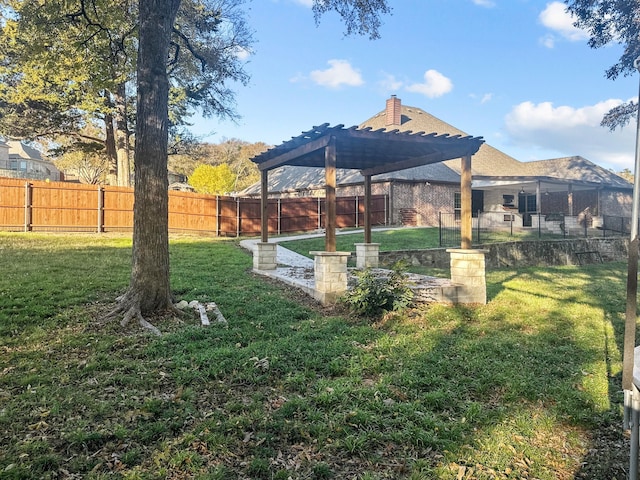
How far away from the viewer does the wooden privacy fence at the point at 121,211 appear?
1499 centimetres

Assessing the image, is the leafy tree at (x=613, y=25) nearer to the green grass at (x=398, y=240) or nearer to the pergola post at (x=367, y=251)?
the green grass at (x=398, y=240)

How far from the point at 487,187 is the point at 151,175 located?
20.1 meters

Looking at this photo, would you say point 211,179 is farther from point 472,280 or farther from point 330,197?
point 472,280

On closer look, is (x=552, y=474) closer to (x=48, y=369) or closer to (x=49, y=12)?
(x=48, y=369)

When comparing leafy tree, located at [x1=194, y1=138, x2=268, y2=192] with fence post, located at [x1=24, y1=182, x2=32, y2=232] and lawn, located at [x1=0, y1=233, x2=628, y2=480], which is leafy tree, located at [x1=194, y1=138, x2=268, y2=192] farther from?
lawn, located at [x1=0, y1=233, x2=628, y2=480]

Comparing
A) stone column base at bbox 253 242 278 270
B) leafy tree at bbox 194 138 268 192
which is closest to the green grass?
stone column base at bbox 253 242 278 270

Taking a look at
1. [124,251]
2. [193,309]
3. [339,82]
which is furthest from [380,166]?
[339,82]

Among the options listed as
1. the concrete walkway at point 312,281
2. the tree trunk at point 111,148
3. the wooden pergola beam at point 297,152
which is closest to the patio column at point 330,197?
the wooden pergola beam at point 297,152

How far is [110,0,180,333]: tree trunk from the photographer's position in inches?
212

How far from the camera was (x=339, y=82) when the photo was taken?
22.4 metres

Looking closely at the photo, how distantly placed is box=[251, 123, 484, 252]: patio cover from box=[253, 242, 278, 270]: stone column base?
1868mm

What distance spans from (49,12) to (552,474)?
10.4 meters

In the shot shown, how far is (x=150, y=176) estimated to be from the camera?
5.41 m

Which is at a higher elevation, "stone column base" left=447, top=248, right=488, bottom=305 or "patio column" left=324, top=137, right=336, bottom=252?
"patio column" left=324, top=137, right=336, bottom=252
